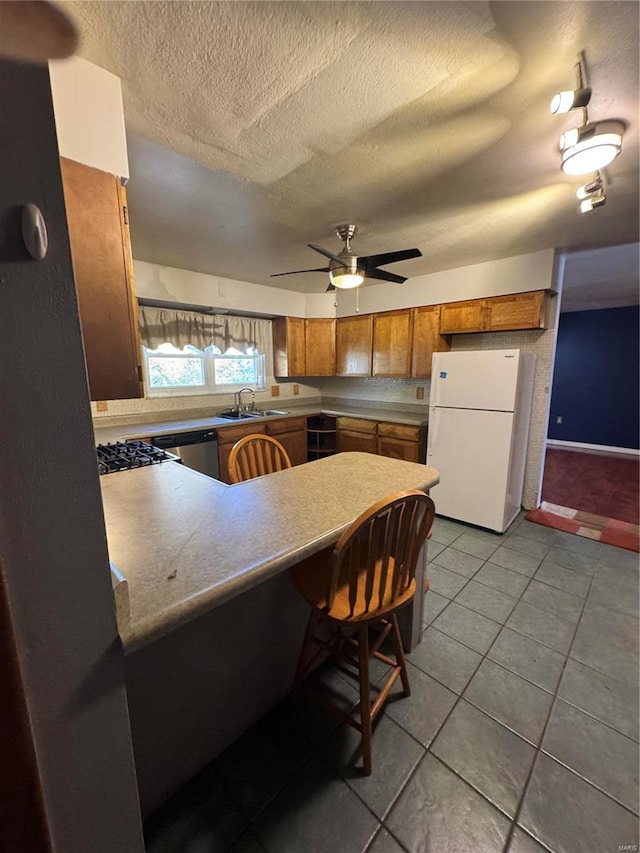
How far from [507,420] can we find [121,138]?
295 cm

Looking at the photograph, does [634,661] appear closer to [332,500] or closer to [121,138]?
[332,500]

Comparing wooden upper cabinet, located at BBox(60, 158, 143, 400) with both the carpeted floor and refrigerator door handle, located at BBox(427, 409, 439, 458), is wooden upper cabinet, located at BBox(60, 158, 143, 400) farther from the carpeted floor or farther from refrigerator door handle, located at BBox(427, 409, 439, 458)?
the carpeted floor

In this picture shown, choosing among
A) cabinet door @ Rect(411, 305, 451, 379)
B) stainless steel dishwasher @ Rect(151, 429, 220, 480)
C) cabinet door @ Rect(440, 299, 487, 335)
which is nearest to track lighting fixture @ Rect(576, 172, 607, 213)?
cabinet door @ Rect(440, 299, 487, 335)

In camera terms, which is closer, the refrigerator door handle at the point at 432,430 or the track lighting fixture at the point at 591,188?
the track lighting fixture at the point at 591,188

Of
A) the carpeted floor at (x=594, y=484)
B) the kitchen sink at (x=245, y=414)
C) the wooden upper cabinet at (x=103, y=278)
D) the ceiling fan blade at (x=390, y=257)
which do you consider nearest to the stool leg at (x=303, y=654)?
the wooden upper cabinet at (x=103, y=278)

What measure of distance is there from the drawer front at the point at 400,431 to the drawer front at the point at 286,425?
99 centimetres

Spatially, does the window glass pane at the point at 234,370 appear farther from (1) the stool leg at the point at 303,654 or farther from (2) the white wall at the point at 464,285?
(1) the stool leg at the point at 303,654

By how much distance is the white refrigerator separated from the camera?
2896 millimetres

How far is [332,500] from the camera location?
137cm

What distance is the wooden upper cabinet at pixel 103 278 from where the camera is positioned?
38.6 inches

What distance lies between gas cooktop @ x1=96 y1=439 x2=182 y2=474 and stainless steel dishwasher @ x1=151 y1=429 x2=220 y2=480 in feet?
2.57

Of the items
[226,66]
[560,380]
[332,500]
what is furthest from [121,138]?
[560,380]

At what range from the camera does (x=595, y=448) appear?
5617 mm

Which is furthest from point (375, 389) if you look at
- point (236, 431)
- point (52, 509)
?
point (52, 509)
